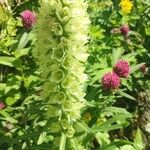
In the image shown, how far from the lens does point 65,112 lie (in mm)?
3682

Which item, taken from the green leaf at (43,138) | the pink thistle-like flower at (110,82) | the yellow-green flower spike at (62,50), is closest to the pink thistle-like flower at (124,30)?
the pink thistle-like flower at (110,82)

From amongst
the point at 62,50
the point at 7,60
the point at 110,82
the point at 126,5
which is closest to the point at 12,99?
the point at 7,60

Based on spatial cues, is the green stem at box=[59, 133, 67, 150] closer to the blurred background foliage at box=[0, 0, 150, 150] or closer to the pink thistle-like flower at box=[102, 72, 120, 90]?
the blurred background foliage at box=[0, 0, 150, 150]

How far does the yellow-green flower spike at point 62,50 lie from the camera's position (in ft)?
11.1

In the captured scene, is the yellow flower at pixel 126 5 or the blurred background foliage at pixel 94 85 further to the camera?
the yellow flower at pixel 126 5

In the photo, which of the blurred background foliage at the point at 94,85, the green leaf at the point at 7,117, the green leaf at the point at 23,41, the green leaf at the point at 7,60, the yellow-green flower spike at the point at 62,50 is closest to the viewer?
the yellow-green flower spike at the point at 62,50

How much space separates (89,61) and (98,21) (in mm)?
1104

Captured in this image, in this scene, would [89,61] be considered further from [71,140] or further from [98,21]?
[71,140]

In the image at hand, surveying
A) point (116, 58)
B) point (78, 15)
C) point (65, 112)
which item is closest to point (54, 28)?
point (78, 15)

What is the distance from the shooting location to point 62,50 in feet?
11.4

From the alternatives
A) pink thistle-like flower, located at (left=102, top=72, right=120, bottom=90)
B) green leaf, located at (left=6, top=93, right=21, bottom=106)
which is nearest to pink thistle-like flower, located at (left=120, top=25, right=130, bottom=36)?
green leaf, located at (left=6, top=93, right=21, bottom=106)

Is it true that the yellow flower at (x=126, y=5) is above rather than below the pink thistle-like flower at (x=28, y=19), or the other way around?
above

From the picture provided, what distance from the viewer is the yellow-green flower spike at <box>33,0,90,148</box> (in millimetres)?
3396

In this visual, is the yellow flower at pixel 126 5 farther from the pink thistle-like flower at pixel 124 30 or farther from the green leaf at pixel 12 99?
the green leaf at pixel 12 99
